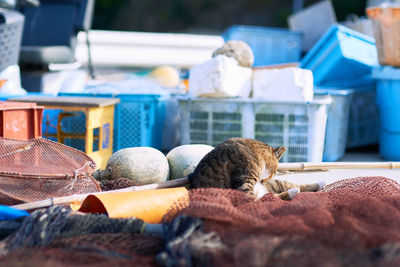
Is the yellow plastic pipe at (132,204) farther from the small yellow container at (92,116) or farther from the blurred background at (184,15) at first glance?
the blurred background at (184,15)

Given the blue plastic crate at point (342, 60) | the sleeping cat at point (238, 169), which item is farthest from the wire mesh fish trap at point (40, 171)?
the blue plastic crate at point (342, 60)

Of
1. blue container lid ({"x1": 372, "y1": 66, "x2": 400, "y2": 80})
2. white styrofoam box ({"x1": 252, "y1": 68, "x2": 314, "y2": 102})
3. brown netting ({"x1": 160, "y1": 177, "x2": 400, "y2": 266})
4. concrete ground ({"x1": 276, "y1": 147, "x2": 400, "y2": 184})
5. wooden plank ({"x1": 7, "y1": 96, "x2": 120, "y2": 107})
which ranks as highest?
blue container lid ({"x1": 372, "y1": 66, "x2": 400, "y2": 80})

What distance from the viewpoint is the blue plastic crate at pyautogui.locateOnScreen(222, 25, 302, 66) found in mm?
7777

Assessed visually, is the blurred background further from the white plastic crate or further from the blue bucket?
the white plastic crate

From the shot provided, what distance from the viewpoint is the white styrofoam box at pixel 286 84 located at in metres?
4.27

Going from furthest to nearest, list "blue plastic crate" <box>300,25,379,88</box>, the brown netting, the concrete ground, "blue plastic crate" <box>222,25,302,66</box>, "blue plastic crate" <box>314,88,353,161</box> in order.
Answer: "blue plastic crate" <box>222,25,302,66</box>
"blue plastic crate" <box>300,25,379,88</box>
"blue plastic crate" <box>314,88,353,161</box>
the concrete ground
the brown netting

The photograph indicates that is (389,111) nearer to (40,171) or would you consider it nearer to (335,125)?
(335,125)

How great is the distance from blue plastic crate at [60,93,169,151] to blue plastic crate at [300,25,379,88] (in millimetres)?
2080

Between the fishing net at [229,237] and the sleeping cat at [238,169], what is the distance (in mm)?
543

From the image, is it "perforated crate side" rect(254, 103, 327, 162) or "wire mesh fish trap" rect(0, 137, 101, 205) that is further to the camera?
"perforated crate side" rect(254, 103, 327, 162)

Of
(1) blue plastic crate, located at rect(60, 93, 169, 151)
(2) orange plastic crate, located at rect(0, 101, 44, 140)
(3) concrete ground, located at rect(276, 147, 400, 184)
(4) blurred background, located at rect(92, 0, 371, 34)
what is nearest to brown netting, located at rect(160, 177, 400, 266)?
(3) concrete ground, located at rect(276, 147, 400, 184)

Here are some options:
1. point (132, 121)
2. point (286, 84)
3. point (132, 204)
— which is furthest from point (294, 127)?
point (132, 204)

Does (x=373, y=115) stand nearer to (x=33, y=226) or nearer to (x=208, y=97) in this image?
(x=208, y=97)

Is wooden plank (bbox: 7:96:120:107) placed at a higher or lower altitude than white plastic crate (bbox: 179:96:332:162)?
higher
